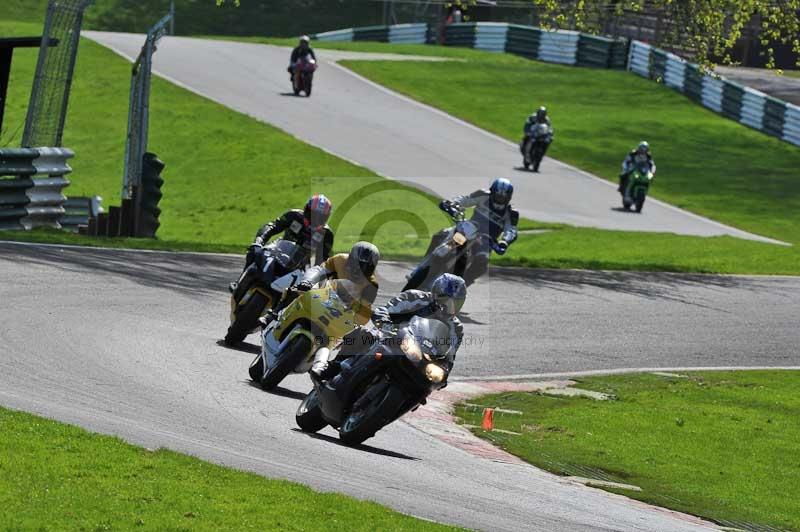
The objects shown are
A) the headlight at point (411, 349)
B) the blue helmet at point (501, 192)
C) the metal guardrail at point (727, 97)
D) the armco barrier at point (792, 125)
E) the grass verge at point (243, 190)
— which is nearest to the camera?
the headlight at point (411, 349)

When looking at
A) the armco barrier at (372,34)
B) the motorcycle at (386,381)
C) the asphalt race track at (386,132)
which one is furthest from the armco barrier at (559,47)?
the motorcycle at (386,381)

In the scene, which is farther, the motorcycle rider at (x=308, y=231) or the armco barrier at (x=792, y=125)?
the armco barrier at (x=792, y=125)

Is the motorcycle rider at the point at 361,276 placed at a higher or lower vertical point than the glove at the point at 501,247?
higher

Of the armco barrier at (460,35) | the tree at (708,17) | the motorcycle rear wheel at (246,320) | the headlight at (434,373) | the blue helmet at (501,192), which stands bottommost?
the motorcycle rear wheel at (246,320)

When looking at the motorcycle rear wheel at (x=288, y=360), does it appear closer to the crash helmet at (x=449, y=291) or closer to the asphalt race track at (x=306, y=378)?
the asphalt race track at (x=306, y=378)

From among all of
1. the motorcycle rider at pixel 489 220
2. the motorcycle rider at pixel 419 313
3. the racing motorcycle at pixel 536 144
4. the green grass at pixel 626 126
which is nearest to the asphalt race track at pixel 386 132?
the racing motorcycle at pixel 536 144

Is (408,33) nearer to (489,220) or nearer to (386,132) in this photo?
(386,132)

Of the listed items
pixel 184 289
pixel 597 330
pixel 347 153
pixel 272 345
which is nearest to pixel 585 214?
pixel 347 153

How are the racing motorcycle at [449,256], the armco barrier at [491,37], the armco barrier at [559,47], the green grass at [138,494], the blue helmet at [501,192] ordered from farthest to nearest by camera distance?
1. the armco barrier at [491,37]
2. the armco barrier at [559,47]
3. the blue helmet at [501,192]
4. the racing motorcycle at [449,256]
5. the green grass at [138,494]

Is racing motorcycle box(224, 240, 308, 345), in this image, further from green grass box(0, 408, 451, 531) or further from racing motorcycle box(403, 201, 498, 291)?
green grass box(0, 408, 451, 531)

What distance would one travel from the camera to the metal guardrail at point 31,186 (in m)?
22.2

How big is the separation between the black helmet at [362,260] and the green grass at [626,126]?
74.6 feet

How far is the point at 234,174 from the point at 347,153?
3583 mm

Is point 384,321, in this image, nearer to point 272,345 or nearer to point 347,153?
point 272,345
